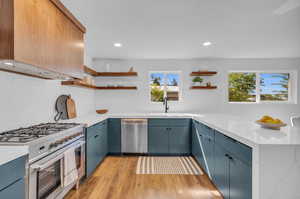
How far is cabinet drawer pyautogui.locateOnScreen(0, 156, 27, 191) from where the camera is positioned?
1.00 m

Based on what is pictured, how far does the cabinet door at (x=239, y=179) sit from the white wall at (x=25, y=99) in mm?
2289

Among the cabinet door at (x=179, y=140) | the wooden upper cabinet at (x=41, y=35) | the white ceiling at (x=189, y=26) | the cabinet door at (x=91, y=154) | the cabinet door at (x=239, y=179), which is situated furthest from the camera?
the cabinet door at (x=179, y=140)

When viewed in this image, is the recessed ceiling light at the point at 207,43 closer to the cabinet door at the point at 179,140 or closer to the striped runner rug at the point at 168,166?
the cabinet door at the point at 179,140

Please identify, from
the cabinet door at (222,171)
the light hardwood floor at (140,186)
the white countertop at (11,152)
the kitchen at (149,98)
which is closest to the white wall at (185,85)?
the kitchen at (149,98)

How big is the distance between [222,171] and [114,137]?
2.30 m

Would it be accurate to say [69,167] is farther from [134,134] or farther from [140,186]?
[134,134]

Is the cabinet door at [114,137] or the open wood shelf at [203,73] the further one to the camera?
the open wood shelf at [203,73]

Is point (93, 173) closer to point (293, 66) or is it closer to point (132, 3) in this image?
point (132, 3)

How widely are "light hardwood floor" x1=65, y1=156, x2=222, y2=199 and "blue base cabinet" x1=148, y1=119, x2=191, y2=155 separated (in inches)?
33.6

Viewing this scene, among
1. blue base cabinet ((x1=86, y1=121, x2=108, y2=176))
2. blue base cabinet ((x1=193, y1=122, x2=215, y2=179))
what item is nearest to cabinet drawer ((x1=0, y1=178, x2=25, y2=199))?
blue base cabinet ((x1=86, y1=121, x2=108, y2=176))

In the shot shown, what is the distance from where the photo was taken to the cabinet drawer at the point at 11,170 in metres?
1.00

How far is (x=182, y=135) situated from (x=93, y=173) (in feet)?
6.08

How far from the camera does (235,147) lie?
5.24ft

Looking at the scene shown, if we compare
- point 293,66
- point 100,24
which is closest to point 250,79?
point 293,66
